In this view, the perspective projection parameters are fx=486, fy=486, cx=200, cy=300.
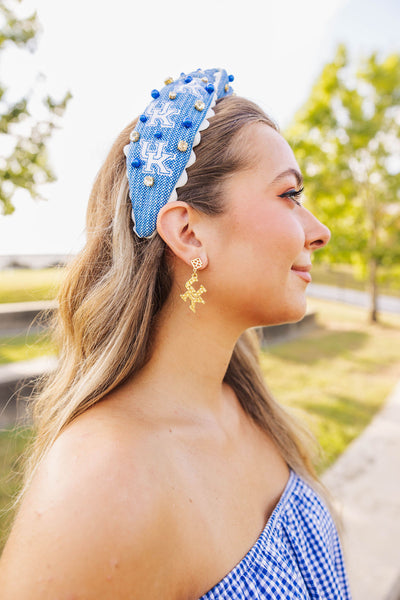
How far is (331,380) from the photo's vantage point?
8109mm

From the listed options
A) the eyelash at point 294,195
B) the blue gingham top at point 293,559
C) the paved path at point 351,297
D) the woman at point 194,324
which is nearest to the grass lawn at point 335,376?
the blue gingham top at point 293,559

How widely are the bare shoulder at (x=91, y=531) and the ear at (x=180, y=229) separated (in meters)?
0.65

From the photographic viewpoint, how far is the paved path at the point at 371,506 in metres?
3.36

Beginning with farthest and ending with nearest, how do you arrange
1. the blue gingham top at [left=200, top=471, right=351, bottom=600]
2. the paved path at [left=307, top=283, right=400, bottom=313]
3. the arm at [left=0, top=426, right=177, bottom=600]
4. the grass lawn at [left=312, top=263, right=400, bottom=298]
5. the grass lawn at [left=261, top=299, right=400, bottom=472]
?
1. the grass lawn at [left=312, top=263, right=400, bottom=298]
2. the paved path at [left=307, top=283, right=400, bottom=313]
3. the grass lawn at [left=261, top=299, right=400, bottom=472]
4. the blue gingham top at [left=200, top=471, right=351, bottom=600]
5. the arm at [left=0, top=426, right=177, bottom=600]

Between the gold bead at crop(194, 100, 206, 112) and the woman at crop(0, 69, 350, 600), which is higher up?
the gold bead at crop(194, 100, 206, 112)

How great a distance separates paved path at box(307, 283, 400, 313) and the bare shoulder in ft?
62.6

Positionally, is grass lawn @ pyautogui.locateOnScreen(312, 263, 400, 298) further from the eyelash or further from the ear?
the ear

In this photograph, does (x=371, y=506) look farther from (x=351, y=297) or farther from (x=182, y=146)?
(x=351, y=297)

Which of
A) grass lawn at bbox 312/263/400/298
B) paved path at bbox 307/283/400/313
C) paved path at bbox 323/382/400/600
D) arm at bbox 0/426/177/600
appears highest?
arm at bbox 0/426/177/600

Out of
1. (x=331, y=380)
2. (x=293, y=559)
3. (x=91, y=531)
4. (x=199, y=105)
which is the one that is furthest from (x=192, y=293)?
(x=331, y=380)

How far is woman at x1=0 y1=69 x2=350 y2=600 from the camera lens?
1.39m

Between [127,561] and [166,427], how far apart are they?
0.47 m

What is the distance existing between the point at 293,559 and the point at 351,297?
2197 cm

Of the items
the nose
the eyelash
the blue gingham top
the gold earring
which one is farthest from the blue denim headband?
the blue gingham top
